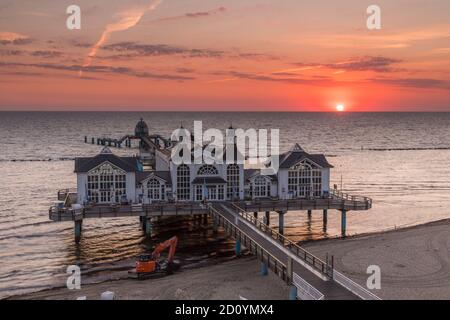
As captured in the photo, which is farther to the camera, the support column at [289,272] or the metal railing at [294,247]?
the metal railing at [294,247]

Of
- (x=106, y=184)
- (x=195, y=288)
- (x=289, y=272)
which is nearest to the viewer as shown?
(x=289, y=272)

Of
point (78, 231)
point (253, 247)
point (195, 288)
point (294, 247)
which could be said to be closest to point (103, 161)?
point (78, 231)

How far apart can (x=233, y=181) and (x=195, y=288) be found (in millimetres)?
19802

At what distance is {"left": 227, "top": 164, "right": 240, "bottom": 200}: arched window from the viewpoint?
53.3m

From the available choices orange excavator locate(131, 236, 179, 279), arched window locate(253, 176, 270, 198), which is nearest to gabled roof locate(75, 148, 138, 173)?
arched window locate(253, 176, 270, 198)

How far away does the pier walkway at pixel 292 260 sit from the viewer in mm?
29031

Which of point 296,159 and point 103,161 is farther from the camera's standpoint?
point 296,159

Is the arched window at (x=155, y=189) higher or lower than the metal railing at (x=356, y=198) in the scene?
higher

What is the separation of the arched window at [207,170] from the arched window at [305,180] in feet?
24.2

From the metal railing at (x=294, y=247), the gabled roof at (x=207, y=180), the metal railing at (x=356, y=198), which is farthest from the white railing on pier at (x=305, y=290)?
the metal railing at (x=356, y=198)

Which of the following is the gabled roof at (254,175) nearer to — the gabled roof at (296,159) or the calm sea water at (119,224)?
the gabled roof at (296,159)

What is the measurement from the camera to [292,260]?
32281 mm

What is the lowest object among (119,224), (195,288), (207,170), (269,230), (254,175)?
(195,288)

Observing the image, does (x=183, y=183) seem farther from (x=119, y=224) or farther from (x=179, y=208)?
(x=119, y=224)
